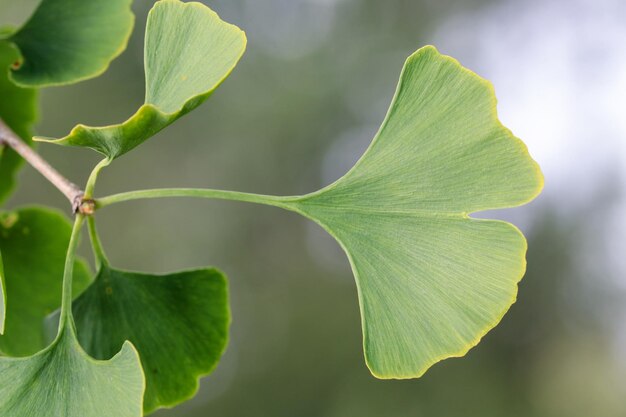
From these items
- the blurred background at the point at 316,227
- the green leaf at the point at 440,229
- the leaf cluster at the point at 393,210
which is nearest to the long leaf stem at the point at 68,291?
the leaf cluster at the point at 393,210

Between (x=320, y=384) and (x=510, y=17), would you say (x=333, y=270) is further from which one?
(x=510, y=17)

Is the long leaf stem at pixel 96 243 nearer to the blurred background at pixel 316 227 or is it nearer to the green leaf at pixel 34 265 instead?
the green leaf at pixel 34 265

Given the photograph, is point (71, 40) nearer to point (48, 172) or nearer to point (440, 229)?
point (48, 172)

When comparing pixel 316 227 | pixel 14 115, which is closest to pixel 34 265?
pixel 14 115

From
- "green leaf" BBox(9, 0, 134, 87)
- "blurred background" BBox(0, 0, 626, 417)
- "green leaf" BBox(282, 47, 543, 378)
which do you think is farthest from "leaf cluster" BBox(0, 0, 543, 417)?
"blurred background" BBox(0, 0, 626, 417)

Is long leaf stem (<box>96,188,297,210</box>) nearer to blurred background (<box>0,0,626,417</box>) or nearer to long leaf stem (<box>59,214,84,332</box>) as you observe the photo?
long leaf stem (<box>59,214,84,332</box>)

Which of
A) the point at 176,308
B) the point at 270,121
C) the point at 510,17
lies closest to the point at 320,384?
the point at 270,121
